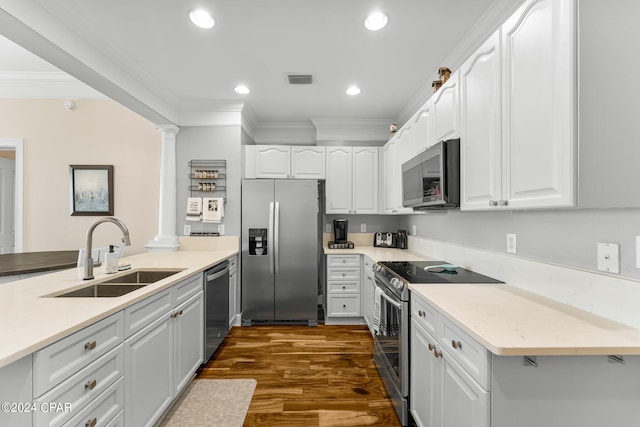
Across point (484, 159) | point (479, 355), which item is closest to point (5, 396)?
point (479, 355)

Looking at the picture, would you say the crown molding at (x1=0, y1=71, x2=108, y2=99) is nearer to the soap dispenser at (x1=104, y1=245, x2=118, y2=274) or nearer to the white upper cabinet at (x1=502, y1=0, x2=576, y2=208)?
the soap dispenser at (x1=104, y1=245, x2=118, y2=274)

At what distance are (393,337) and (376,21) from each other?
6.94ft

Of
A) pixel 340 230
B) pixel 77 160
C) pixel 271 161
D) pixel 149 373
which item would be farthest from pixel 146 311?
pixel 77 160

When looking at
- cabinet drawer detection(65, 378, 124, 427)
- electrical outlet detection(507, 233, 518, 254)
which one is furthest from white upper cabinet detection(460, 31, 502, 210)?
cabinet drawer detection(65, 378, 124, 427)

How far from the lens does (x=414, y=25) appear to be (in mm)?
1996

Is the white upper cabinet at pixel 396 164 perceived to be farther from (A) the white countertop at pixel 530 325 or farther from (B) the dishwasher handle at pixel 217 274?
(B) the dishwasher handle at pixel 217 274

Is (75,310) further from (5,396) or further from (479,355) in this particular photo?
(479,355)

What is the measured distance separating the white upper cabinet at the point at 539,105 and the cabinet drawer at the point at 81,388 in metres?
1.89

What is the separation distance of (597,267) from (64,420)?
2155 mm

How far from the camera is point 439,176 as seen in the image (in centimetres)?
185

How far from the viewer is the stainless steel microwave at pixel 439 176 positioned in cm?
179

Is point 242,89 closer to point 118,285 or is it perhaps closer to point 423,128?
point 423,128

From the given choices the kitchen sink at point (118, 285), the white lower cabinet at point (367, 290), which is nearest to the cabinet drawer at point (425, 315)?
the white lower cabinet at point (367, 290)

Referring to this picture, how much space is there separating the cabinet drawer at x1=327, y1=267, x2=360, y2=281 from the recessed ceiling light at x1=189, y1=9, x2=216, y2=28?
2616 millimetres
